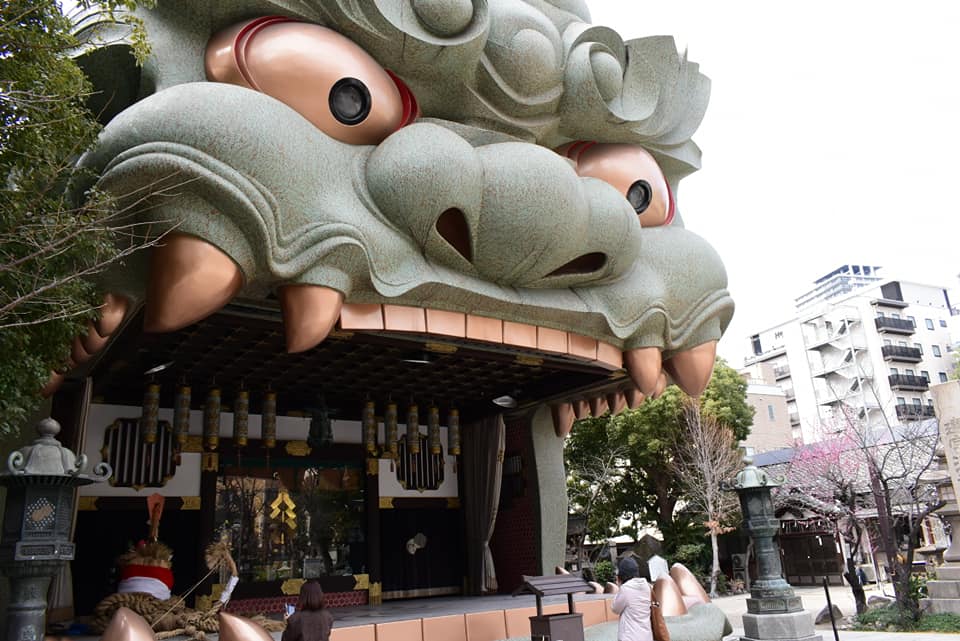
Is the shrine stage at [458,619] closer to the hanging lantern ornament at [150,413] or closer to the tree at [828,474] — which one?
the hanging lantern ornament at [150,413]

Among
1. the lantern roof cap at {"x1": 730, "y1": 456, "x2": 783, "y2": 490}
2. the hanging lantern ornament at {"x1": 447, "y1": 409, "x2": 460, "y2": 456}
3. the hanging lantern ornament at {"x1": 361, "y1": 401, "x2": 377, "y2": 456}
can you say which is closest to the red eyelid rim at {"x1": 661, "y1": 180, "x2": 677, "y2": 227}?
the lantern roof cap at {"x1": 730, "y1": 456, "x2": 783, "y2": 490}

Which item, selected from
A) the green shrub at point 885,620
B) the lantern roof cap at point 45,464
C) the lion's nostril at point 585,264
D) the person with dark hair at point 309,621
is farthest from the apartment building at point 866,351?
the lantern roof cap at point 45,464

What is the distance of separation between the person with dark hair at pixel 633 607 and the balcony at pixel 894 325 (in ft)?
141

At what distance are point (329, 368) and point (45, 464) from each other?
504 cm

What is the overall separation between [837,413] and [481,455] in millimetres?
25710

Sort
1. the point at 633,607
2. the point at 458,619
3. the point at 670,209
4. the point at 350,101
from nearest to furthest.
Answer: the point at 633,607, the point at 350,101, the point at 458,619, the point at 670,209

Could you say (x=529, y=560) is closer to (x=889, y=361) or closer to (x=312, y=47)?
(x=312, y=47)

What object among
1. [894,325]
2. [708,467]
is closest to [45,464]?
[708,467]

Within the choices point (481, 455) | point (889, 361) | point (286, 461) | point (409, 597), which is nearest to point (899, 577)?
point (481, 455)

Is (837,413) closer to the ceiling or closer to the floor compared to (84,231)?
closer to the ceiling

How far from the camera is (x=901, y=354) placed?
42.8 m

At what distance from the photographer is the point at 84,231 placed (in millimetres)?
5289

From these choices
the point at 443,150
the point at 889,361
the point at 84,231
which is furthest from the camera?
the point at 889,361

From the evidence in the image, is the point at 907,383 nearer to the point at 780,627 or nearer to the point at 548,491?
the point at 780,627
